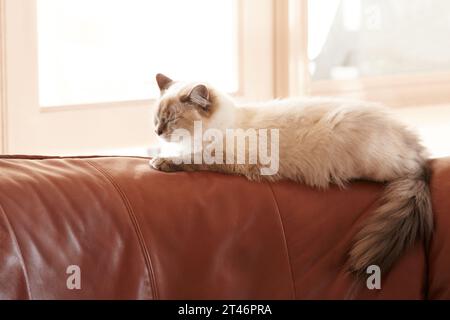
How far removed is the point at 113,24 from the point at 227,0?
48cm

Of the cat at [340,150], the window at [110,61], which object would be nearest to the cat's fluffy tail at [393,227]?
the cat at [340,150]

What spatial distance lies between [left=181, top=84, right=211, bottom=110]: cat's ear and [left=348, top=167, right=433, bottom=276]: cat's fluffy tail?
532 millimetres

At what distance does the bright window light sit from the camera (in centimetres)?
273

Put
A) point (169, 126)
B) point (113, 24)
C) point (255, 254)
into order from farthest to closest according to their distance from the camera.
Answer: point (113, 24) < point (169, 126) < point (255, 254)

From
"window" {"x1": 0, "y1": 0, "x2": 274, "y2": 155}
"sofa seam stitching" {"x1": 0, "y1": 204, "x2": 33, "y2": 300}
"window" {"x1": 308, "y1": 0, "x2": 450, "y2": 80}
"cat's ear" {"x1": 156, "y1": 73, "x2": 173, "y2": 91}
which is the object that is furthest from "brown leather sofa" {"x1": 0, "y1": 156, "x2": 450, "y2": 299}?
"window" {"x1": 308, "y1": 0, "x2": 450, "y2": 80}

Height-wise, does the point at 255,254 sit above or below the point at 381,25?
below

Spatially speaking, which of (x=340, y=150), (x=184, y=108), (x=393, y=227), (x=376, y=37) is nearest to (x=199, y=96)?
(x=184, y=108)

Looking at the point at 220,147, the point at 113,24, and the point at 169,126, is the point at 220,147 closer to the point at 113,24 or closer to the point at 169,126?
the point at 169,126

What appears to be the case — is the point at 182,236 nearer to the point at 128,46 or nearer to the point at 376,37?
the point at 128,46

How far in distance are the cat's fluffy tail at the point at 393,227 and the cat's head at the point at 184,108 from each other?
53 centimetres

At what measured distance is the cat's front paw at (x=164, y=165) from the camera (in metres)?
1.90

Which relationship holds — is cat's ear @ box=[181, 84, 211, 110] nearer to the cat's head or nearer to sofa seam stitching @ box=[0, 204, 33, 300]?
the cat's head
